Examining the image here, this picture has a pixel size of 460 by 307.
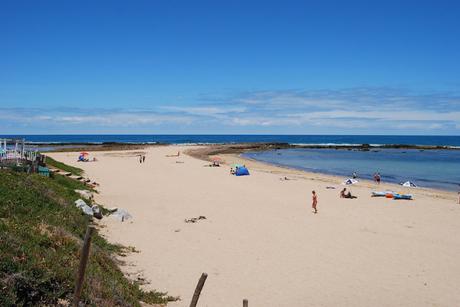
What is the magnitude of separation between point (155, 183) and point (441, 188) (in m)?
25.0

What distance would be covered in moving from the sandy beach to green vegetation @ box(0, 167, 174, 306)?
1615mm

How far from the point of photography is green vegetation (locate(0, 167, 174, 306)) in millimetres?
7727

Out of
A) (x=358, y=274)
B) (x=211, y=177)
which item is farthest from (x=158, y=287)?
(x=211, y=177)

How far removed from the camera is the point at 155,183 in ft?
112

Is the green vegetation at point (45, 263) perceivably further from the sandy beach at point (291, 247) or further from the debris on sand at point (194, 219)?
the debris on sand at point (194, 219)

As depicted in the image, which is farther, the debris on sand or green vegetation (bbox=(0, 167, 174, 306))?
the debris on sand

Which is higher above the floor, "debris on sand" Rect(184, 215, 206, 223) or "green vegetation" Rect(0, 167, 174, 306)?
"green vegetation" Rect(0, 167, 174, 306)

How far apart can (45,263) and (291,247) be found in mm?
9559

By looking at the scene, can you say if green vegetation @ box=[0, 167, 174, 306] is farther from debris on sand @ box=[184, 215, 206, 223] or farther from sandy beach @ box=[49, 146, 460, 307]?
debris on sand @ box=[184, 215, 206, 223]

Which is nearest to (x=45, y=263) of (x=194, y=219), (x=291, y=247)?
(x=291, y=247)

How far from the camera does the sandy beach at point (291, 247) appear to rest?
1175 centimetres

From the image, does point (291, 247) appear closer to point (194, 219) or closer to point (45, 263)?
point (194, 219)

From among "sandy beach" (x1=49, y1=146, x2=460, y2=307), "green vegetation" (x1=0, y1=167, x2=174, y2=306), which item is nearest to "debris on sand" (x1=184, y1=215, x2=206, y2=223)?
"sandy beach" (x1=49, y1=146, x2=460, y2=307)

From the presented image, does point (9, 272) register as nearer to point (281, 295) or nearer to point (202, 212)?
point (281, 295)
